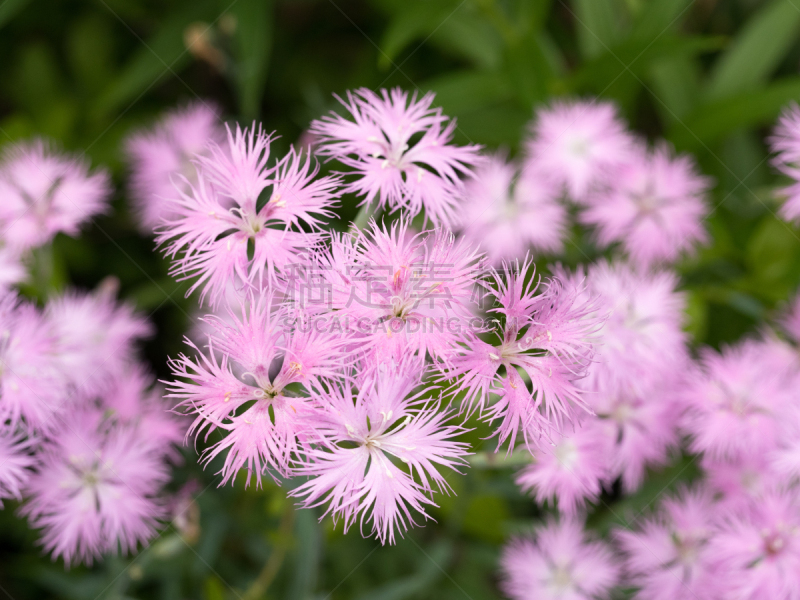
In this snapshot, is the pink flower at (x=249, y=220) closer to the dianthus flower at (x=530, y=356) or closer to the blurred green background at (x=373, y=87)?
the dianthus flower at (x=530, y=356)

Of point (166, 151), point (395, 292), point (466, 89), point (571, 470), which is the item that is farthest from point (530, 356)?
point (166, 151)

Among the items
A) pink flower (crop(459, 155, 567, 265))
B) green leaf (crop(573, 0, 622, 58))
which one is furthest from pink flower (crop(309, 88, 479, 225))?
green leaf (crop(573, 0, 622, 58))

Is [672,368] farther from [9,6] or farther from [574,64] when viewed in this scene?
[9,6]

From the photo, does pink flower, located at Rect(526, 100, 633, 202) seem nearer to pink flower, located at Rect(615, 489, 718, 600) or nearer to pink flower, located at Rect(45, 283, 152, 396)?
pink flower, located at Rect(615, 489, 718, 600)

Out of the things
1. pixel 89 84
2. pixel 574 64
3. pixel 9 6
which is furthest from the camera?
pixel 574 64

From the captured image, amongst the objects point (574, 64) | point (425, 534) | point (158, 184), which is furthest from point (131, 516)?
point (574, 64)

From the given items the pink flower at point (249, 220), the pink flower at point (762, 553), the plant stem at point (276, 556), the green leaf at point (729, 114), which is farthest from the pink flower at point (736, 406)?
the pink flower at point (249, 220)
